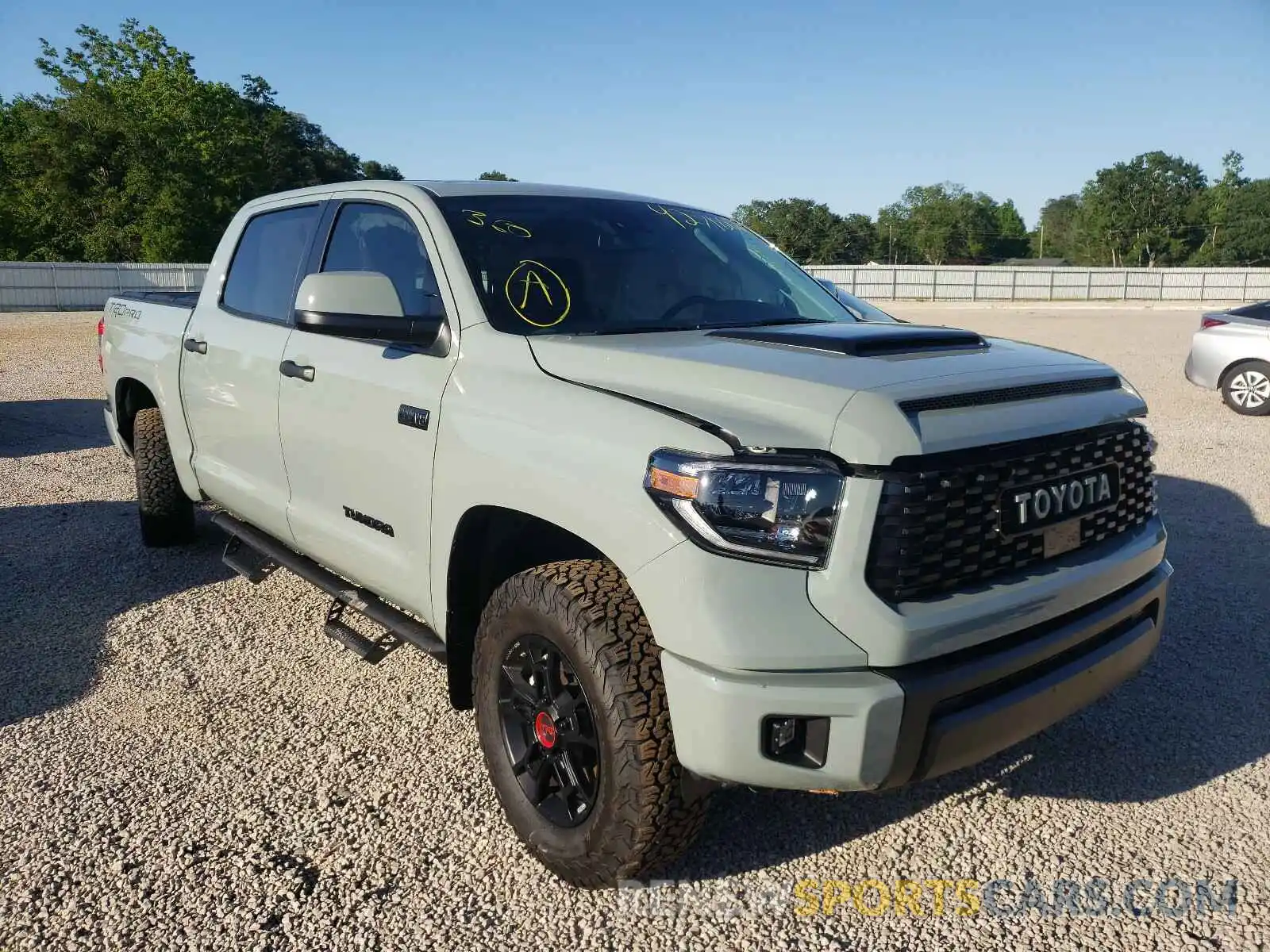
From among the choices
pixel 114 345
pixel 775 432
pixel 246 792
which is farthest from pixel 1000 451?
pixel 114 345

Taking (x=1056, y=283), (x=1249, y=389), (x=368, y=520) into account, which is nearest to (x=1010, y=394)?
(x=368, y=520)

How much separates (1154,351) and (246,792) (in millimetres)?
19669

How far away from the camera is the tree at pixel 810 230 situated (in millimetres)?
93250

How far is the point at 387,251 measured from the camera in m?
3.66

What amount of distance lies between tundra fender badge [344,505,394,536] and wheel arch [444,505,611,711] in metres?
0.40

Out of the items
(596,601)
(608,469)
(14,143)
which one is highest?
(14,143)

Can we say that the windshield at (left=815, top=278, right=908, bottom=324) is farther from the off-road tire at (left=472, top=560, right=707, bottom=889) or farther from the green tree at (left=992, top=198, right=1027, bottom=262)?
the green tree at (left=992, top=198, right=1027, bottom=262)

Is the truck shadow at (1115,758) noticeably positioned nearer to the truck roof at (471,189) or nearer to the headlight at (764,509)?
the headlight at (764,509)

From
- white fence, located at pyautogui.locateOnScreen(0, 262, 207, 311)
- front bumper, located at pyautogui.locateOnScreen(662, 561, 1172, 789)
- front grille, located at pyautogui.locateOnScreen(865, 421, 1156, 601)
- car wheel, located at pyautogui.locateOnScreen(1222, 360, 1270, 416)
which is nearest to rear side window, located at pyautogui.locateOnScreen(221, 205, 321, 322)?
front bumper, located at pyautogui.locateOnScreen(662, 561, 1172, 789)

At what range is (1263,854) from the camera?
2869mm

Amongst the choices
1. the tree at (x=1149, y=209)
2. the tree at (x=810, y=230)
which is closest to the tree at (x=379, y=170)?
the tree at (x=810, y=230)

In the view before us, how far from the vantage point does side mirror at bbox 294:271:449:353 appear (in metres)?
3.04

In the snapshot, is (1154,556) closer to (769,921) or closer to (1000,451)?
(1000,451)

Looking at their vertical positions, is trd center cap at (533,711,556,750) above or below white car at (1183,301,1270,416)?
below
